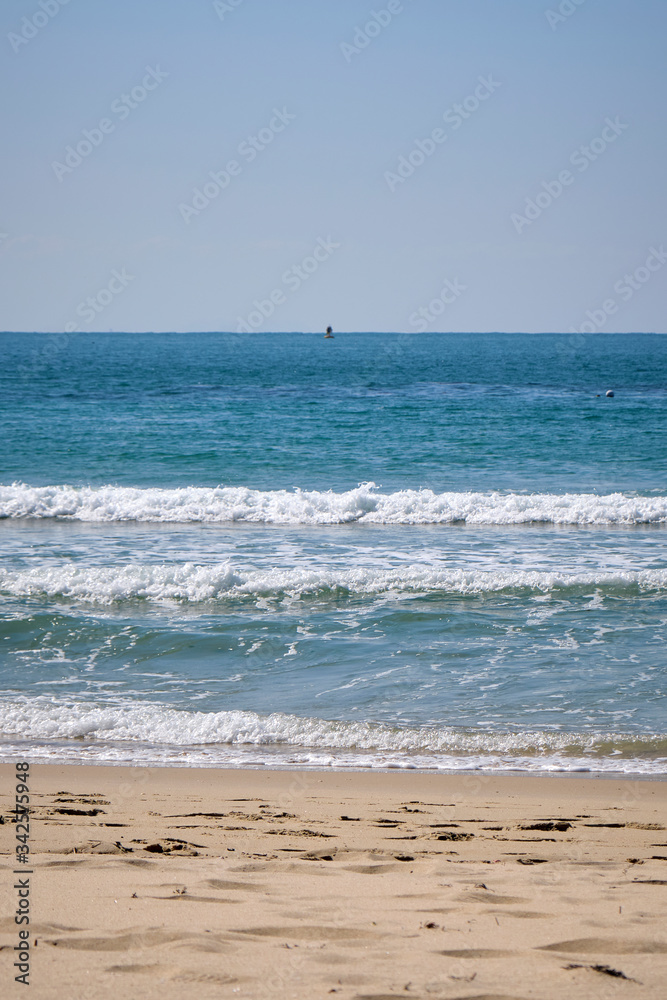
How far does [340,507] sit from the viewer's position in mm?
17391

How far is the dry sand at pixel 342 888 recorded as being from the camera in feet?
8.41

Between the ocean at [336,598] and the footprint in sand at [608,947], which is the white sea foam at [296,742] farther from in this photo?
the footprint in sand at [608,947]

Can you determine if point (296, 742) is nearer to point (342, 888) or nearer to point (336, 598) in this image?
point (342, 888)

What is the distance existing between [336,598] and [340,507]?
6.84 metres

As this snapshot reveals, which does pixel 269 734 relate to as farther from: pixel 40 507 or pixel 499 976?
pixel 40 507

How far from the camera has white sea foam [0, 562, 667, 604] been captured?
10.8 meters

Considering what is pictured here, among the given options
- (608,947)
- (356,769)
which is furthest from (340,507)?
(608,947)

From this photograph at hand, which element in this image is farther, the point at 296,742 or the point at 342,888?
the point at 296,742

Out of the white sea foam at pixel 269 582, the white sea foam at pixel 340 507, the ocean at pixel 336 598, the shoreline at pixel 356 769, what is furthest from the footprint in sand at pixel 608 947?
the white sea foam at pixel 340 507

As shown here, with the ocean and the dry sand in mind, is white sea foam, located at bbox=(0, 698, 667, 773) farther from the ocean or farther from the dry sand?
the dry sand

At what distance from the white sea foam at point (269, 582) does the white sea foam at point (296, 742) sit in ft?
12.4

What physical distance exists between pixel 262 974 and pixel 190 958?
0.26 meters

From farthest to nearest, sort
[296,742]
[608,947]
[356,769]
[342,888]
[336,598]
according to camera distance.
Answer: [336,598]
[296,742]
[356,769]
[342,888]
[608,947]

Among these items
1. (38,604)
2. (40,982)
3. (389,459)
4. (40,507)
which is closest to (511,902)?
(40,982)
